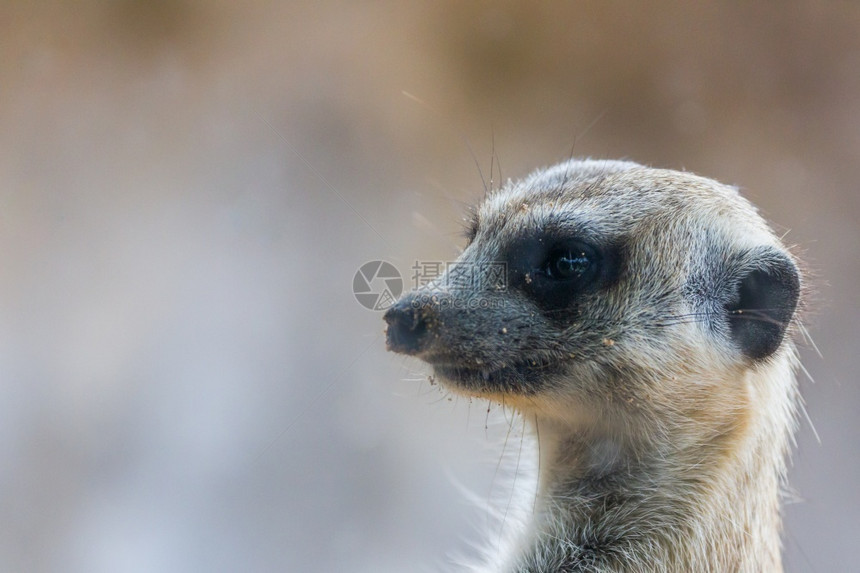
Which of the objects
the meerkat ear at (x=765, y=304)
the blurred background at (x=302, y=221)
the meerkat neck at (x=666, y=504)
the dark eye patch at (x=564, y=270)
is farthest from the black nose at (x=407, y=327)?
the blurred background at (x=302, y=221)

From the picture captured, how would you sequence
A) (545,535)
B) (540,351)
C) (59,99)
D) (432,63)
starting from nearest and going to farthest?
(540,351)
(545,535)
(59,99)
(432,63)

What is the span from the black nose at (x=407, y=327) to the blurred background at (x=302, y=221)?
732 millimetres

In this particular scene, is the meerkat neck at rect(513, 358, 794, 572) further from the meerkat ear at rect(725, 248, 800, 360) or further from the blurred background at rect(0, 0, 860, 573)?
the blurred background at rect(0, 0, 860, 573)

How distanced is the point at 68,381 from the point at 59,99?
0.80m

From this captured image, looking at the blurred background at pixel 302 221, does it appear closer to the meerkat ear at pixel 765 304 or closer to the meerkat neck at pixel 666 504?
the meerkat neck at pixel 666 504

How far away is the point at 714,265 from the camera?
1.12 metres

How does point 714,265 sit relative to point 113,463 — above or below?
above

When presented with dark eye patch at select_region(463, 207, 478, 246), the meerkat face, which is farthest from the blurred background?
the meerkat face

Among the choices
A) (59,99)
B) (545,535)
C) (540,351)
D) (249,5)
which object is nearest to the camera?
(540,351)

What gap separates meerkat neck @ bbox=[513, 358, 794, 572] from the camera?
3.59 feet

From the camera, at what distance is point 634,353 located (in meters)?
1.05

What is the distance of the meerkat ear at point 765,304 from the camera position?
1.06m

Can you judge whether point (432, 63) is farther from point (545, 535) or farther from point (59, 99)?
point (545, 535)

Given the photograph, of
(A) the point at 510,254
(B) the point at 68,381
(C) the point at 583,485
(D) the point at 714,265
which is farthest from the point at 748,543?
(B) the point at 68,381
